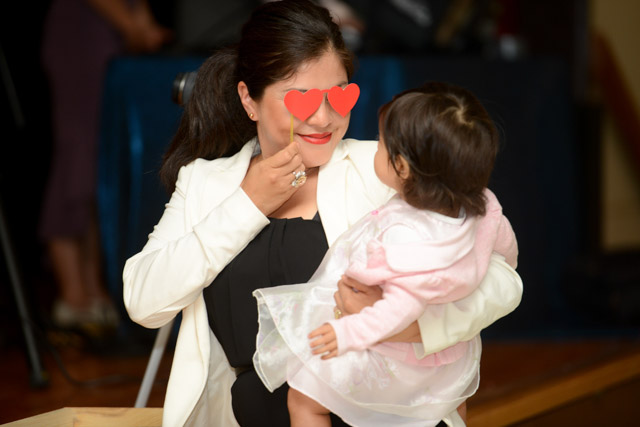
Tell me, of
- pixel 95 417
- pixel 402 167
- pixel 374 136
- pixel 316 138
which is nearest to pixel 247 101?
pixel 316 138

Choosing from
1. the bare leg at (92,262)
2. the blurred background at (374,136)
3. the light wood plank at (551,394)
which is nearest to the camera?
the light wood plank at (551,394)

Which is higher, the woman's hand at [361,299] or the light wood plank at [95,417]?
the woman's hand at [361,299]

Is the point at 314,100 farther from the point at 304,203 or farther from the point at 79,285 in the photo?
the point at 79,285

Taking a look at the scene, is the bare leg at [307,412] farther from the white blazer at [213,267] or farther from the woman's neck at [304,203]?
the woman's neck at [304,203]

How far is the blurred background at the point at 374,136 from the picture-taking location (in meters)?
2.58

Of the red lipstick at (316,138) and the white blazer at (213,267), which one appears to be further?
the red lipstick at (316,138)

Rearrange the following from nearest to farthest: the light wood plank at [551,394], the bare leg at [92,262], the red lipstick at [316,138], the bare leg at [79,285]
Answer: the red lipstick at [316,138], the light wood plank at [551,394], the bare leg at [79,285], the bare leg at [92,262]

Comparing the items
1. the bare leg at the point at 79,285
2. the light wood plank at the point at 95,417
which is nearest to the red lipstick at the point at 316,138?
the light wood plank at the point at 95,417

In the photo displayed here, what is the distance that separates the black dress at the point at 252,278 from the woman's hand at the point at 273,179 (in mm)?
113

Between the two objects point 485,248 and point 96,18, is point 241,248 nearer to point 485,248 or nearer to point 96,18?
point 485,248

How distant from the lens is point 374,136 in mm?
2676

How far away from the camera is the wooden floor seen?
7.30 ft

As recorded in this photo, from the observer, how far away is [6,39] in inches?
123

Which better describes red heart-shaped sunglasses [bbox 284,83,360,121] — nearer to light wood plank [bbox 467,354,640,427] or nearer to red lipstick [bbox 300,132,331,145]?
red lipstick [bbox 300,132,331,145]
